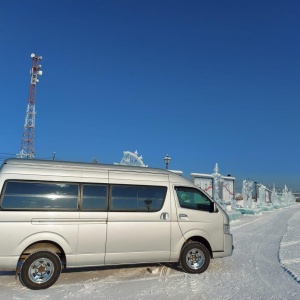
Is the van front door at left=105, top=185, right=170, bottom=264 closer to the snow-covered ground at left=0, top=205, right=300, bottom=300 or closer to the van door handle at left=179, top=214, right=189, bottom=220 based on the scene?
the van door handle at left=179, top=214, right=189, bottom=220

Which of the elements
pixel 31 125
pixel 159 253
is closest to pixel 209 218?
pixel 159 253

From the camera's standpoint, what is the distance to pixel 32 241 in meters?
6.11

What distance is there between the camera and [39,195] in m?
6.28

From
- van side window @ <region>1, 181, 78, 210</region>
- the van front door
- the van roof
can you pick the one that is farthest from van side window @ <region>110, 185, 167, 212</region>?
van side window @ <region>1, 181, 78, 210</region>

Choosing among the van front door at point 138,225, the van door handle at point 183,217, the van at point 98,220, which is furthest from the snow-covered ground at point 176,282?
the van door handle at point 183,217

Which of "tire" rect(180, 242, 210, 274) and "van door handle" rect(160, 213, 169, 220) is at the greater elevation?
"van door handle" rect(160, 213, 169, 220)

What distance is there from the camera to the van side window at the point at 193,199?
296 inches

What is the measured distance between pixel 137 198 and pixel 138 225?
55 centimetres

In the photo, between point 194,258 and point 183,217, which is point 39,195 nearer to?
point 183,217

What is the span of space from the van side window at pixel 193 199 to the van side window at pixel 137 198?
0.44 metres

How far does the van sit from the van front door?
0.02m

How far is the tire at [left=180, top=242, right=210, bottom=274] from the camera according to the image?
23.9 feet

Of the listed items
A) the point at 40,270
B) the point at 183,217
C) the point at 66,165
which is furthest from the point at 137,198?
the point at 40,270

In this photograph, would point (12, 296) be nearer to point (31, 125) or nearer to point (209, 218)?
point (209, 218)
